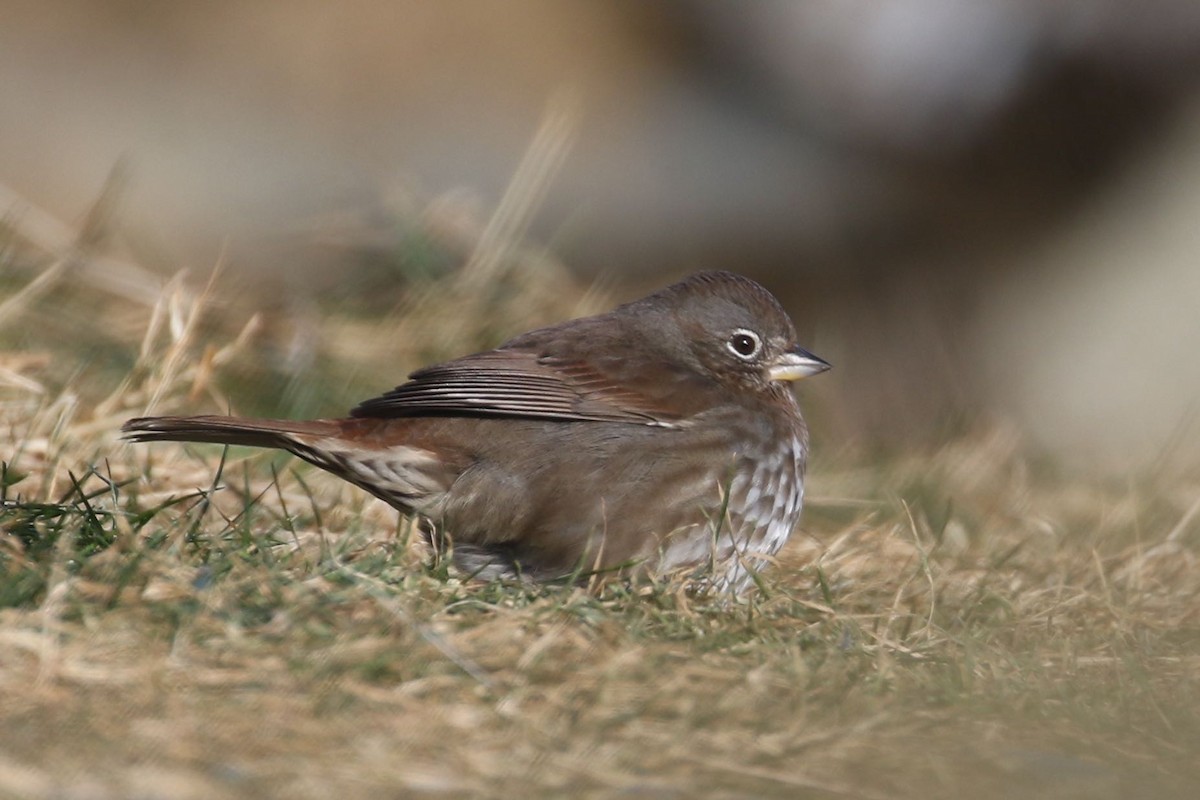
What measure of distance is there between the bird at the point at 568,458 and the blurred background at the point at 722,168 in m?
2.28

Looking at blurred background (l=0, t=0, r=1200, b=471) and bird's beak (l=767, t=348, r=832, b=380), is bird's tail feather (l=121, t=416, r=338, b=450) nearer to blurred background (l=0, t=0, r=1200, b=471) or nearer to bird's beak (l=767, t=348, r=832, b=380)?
bird's beak (l=767, t=348, r=832, b=380)

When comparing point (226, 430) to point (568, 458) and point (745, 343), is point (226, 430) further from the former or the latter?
point (745, 343)

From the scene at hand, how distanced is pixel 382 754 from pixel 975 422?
4.92m

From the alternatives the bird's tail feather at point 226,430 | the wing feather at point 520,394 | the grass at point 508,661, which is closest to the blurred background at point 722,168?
the grass at point 508,661

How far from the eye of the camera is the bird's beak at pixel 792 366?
501 cm

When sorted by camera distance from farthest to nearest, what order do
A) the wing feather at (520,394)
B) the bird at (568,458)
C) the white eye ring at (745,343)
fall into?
the white eye ring at (745,343) → the wing feather at (520,394) → the bird at (568,458)

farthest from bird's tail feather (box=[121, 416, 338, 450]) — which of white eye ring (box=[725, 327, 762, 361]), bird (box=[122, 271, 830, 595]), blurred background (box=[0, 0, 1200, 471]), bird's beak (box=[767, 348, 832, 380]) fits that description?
blurred background (box=[0, 0, 1200, 471])

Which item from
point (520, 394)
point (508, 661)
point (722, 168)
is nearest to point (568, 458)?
point (520, 394)

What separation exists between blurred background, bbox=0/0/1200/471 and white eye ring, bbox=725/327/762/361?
2.17 metres

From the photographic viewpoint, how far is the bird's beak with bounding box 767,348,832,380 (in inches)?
197

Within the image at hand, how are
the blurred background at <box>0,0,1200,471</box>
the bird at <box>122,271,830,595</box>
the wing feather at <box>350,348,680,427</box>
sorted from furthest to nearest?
1. the blurred background at <box>0,0,1200,471</box>
2. the wing feather at <box>350,348,680,427</box>
3. the bird at <box>122,271,830,595</box>

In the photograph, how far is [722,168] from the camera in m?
11.2

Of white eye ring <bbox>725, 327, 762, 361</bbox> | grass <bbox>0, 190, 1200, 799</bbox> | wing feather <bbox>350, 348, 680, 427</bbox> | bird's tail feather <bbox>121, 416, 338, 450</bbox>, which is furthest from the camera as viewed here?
white eye ring <bbox>725, 327, 762, 361</bbox>

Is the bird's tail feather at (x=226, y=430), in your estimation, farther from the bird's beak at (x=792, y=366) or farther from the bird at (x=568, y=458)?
the bird's beak at (x=792, y=366)
